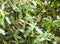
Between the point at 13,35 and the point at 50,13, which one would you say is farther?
the point at 50,13

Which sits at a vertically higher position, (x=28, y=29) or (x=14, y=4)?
(x=14, y=4)

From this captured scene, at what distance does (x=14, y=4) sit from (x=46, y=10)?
27 centimetres

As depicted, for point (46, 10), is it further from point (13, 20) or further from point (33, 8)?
point (13, 20)

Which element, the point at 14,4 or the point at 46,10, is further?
the point at 46,10

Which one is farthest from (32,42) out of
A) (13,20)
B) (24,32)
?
(13,20)

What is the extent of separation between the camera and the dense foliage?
55.3 inches

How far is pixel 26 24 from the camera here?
145cm

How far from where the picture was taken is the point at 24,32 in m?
1.40

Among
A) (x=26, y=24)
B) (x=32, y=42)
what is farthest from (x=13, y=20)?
(x=32, y=42)

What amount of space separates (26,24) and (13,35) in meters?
0.12

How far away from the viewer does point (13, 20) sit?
1.42 m

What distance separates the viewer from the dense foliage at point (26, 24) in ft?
4.61

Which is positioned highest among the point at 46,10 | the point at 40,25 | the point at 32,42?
the point at 46,10

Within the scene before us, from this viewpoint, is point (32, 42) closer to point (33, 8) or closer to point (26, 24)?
point (26, 24)
